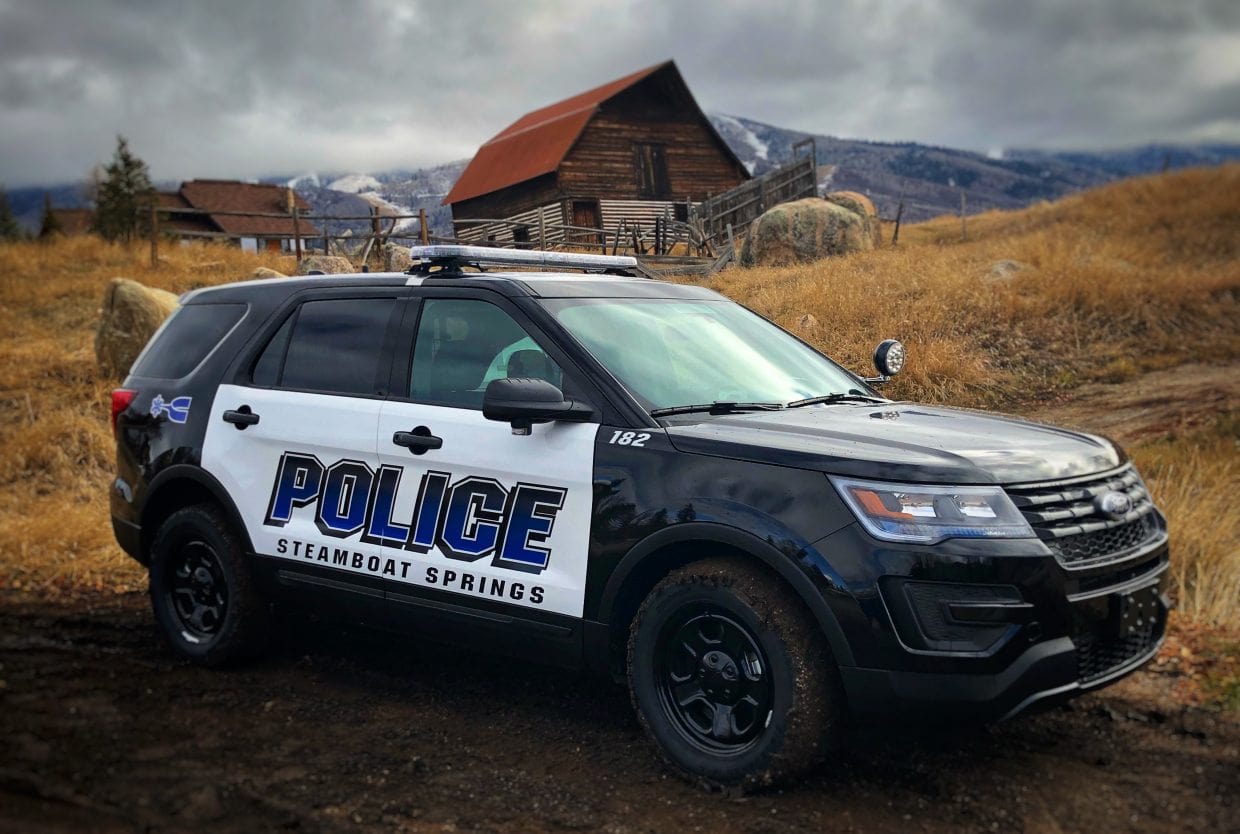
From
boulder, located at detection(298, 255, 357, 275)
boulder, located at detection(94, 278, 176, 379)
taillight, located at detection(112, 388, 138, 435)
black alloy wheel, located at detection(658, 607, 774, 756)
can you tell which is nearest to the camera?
black alloy wheel, located at detection(658, 607, 774, 756)

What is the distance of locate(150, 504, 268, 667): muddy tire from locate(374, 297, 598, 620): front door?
3.43 ft

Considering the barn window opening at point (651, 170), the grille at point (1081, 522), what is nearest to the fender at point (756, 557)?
the grille at point (1081, 522)

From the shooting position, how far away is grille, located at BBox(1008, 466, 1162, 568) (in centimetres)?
340

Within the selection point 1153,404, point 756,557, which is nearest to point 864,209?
point 1153,404

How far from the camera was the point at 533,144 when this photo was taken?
1501 inches

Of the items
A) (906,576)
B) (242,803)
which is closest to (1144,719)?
(906,576)

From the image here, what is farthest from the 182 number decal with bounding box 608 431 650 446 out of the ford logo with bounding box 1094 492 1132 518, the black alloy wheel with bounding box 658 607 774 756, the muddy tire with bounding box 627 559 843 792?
the ford logo with bounding box 1094 492 1132 518

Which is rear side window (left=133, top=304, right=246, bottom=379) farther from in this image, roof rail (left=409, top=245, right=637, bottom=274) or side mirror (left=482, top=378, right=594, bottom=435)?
side mirror (left=482, top=378, right=594, bottom=435)

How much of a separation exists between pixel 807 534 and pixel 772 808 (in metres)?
0.93

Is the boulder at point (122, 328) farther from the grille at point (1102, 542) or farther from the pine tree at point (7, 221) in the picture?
the pine tree at point (7, 221)

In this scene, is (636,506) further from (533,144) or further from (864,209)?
(533,144)

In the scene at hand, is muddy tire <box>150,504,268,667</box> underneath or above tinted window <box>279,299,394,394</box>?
underneath

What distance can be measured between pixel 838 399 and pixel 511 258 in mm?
1621

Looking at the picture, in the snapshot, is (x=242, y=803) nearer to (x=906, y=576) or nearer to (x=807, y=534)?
(x=807, y=534)
